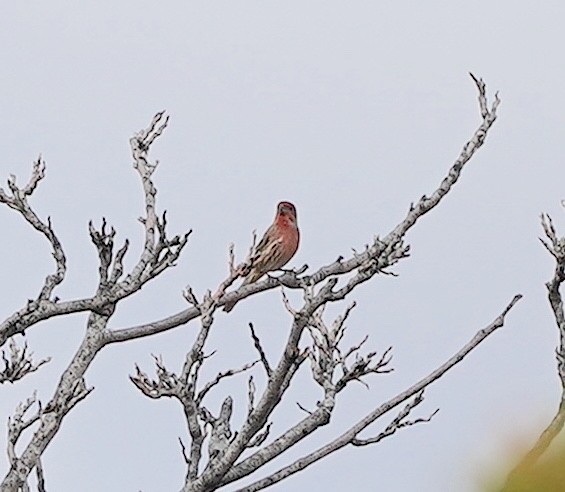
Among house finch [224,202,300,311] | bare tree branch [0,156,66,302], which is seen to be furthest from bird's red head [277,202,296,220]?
bare tree branch [0,156,66,302]

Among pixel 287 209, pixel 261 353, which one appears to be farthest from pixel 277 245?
pixel 261 353

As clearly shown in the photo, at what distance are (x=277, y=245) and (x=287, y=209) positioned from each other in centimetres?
97

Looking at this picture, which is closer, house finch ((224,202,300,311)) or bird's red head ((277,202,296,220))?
house finch ((224,202,300,311))

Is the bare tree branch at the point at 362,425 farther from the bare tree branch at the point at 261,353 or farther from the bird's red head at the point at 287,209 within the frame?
the bird's red head at the point at 287,209

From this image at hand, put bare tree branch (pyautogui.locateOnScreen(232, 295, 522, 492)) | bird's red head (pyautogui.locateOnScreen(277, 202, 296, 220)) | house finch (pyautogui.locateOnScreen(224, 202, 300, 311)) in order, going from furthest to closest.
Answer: bird's red head (pyautogui.locateOnScreen(277, 202, 296, 220)) < house finch (pyautogui.locateOnScreen(224, 202, 300, 311)) < bare tree branch (pyautogui.locateOnScreen(232, 295, 522, 492))

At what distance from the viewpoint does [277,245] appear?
780 centimetres

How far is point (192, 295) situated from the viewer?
5.80 metres

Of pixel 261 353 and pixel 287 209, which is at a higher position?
pixel 287 209

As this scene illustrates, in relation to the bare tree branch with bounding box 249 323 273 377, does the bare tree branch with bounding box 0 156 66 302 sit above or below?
above

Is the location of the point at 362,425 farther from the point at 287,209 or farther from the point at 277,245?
the point at 287,209

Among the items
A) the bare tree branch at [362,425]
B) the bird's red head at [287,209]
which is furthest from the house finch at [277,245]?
the bare tree branch at [362,425]

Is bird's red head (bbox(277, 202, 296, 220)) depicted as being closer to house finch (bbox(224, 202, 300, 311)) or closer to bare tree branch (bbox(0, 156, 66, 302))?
house finch (bbox(224, 202, 300, 311))

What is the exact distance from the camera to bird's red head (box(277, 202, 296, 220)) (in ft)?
28.6

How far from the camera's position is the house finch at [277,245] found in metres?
7.18
